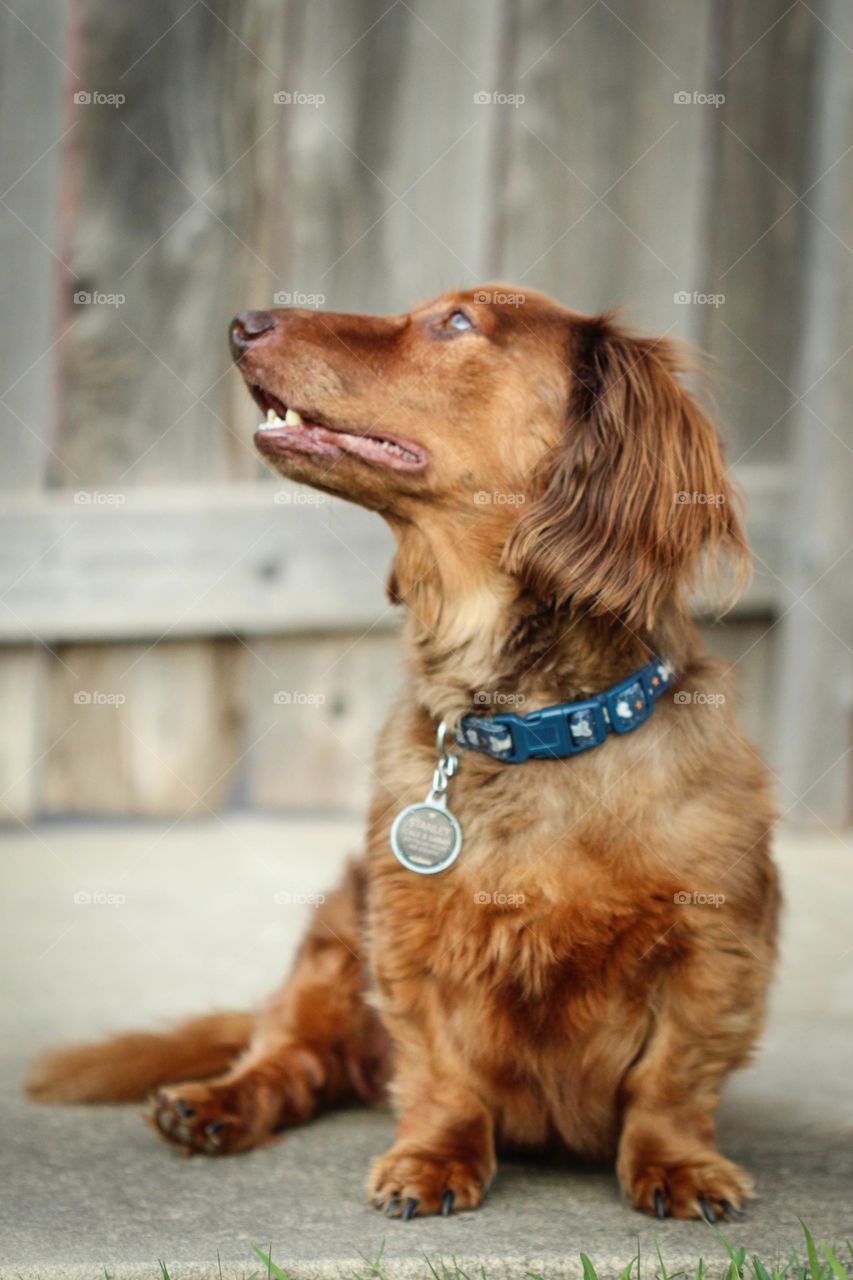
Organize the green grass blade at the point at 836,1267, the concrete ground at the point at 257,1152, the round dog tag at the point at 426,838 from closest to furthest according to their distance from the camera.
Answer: the green grass blade at the point at 836,1267
the concrete ground at the point at 257,1152
the round dog tag at the point at 426,838

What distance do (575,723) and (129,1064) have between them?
1.12 metres

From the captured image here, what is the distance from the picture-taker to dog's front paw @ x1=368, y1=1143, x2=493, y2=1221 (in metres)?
1.85

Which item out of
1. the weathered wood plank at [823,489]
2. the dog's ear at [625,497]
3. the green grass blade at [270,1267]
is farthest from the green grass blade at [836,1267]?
the weathered wood plank at [823,489]

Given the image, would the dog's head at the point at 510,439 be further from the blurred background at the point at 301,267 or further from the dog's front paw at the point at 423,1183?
the blurred background at the point at 301,267

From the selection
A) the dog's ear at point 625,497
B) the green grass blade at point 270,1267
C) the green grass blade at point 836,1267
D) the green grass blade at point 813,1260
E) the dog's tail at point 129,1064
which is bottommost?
the dog's tail at point 129,1064

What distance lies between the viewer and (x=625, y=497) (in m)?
2.13

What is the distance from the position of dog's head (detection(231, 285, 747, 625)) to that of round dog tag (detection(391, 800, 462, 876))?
0.39m

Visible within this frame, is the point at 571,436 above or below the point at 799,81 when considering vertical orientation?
below

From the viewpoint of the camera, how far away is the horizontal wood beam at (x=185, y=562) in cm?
368

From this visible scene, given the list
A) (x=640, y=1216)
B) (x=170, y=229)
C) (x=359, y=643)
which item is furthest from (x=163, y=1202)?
(x=170, y=229)

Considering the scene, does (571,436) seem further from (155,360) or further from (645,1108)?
(155,360)

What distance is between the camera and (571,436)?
2.20m

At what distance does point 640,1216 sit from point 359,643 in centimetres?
218

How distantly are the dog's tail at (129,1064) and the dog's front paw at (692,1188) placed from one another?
923 mm
